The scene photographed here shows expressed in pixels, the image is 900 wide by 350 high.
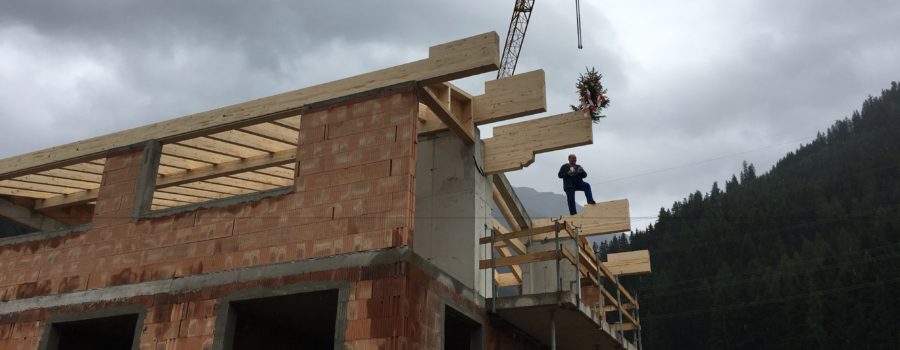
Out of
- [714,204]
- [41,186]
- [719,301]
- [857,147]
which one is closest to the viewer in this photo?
[41,186]

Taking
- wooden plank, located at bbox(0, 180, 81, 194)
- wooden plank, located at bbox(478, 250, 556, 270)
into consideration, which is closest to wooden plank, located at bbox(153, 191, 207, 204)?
wooden plank, located at bbox(0, 180, 81, 194)

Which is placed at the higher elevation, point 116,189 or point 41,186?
point 41,186

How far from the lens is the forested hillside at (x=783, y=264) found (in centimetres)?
5400

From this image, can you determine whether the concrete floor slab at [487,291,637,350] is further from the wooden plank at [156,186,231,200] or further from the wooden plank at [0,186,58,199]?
the wooden plank at [0,186,58,199]

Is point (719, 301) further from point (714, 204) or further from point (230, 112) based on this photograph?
point (230, 112)

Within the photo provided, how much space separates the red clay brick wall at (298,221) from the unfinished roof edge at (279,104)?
363mm

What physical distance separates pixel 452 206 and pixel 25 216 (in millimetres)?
11996

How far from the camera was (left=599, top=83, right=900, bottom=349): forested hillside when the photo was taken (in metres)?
54.0

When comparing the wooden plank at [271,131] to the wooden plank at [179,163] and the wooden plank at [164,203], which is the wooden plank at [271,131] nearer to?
the wooden plank at [179,163]

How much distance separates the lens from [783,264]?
204 ft

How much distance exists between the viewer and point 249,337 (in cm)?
1262

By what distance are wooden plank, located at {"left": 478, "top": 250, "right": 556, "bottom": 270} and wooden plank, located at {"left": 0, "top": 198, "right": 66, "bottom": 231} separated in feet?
41.4

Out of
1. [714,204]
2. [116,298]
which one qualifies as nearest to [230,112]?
[116,298]

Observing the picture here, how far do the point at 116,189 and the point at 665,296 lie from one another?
56.3 m
